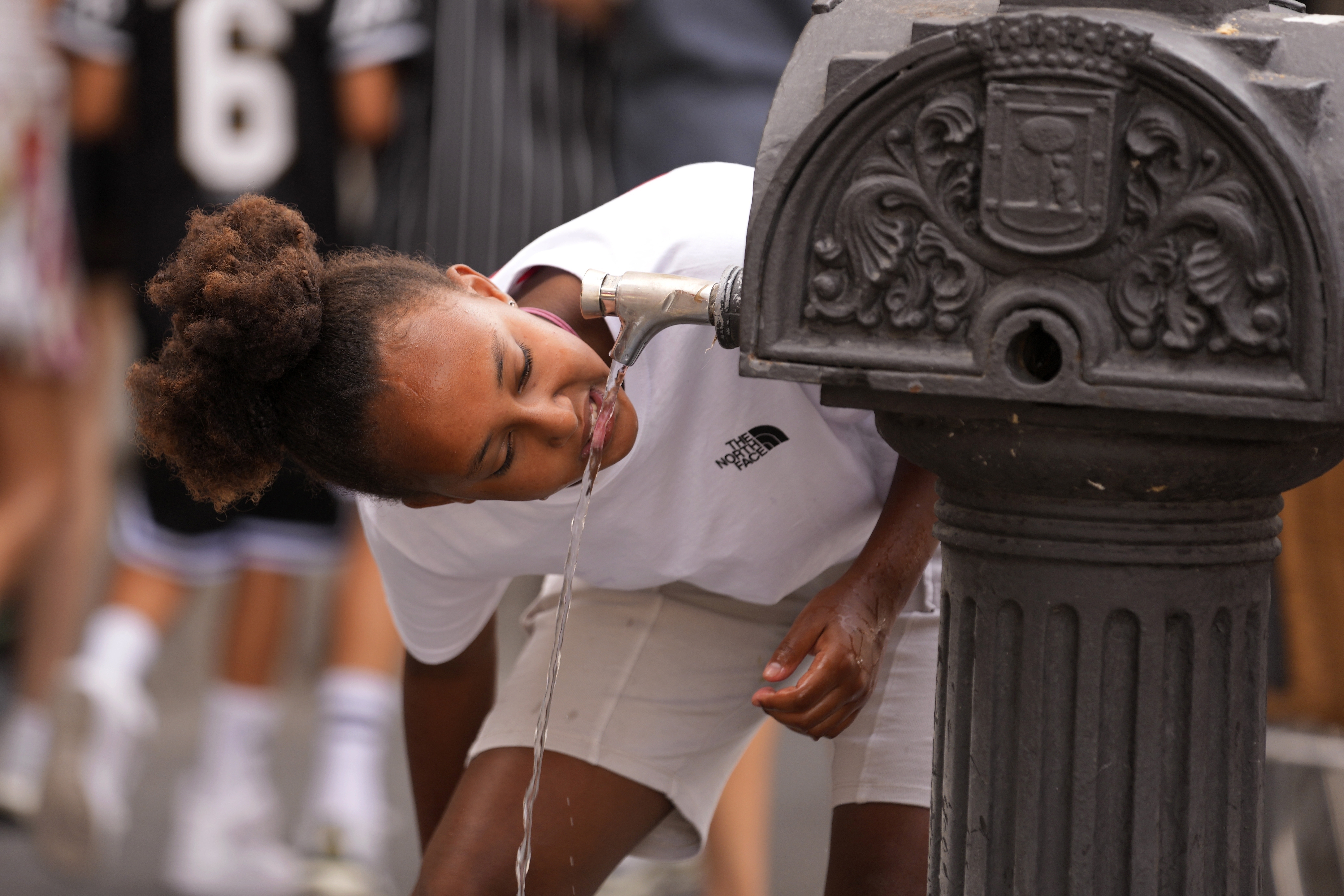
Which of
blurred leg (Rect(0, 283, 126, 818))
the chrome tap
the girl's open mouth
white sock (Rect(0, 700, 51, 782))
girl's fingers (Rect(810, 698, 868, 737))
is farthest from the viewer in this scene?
blurred leg (Rect(0, 283, 126, 818))

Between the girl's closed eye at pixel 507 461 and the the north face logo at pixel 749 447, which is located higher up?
the the north face logo at pixel 749 447

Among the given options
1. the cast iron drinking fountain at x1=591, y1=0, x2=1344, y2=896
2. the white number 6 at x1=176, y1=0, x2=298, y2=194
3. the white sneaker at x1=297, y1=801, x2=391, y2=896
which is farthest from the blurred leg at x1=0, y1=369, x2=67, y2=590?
the cast iron drinking fountain at x1=591, y1=0, x2=1344, y2=896

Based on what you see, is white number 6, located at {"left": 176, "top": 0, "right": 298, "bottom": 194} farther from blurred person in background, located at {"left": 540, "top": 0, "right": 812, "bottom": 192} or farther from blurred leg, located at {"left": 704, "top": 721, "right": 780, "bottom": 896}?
blurred leg, located at {"left": 704, "top": 721, "right": 780, "bottom": 896}

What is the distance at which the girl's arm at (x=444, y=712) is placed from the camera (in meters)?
2.12

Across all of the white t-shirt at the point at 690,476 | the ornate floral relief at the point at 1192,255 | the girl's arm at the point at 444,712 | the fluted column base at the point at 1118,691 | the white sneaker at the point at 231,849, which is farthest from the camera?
the white sneaker at the point at 231,849

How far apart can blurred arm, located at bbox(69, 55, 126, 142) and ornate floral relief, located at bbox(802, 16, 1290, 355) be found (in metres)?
2.68

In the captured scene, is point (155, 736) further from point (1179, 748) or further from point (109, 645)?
point (1179, 748)

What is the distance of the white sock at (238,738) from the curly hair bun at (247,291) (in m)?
1.77

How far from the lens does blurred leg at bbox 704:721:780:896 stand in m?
2.70

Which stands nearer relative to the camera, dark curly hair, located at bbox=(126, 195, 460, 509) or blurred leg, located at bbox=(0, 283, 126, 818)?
dark curly hair, located at bbox=(126, 195, 460, 509)

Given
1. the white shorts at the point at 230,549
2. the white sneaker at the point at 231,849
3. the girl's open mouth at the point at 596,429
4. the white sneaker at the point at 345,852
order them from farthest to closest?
the white shorts at the point at 230,549 < the white sneaker at the point at 231,849 < the white sneaker at the point at 345,852 < the girl's open mouth at the point at 596,429


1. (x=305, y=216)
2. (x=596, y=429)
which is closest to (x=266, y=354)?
(x=596, y=429)

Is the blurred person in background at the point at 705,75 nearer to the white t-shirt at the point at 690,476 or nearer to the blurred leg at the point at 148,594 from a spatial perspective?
the white t-shirt at the point at 690,476

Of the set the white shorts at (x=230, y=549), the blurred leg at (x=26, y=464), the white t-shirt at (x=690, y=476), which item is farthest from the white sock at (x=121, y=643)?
the white t-shirt at (x=690, y=476)
